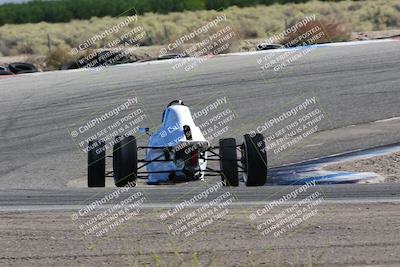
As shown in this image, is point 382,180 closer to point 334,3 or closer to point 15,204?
point 15,204

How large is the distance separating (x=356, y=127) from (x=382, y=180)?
6.53 m

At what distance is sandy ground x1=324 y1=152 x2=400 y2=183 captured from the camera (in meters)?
14.9

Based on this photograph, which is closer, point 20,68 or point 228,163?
point 228,163

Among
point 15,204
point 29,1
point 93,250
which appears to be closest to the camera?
point 93,250

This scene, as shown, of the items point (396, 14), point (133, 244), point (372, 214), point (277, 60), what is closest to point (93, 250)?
point (133, 244)

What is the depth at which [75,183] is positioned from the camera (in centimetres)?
1670

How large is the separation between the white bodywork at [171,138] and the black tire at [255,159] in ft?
2.02

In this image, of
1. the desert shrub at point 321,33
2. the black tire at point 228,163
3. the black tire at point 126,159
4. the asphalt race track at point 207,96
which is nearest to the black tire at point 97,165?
the black tire at point 126,159

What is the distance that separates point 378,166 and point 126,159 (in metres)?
4.49

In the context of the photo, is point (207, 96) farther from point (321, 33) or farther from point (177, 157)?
point (321, 33)

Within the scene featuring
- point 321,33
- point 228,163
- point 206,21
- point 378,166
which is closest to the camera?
point 228,163

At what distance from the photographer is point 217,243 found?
8047 millimetres

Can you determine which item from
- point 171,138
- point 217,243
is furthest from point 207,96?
point 217,243

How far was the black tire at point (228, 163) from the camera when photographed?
13289 millimetres
